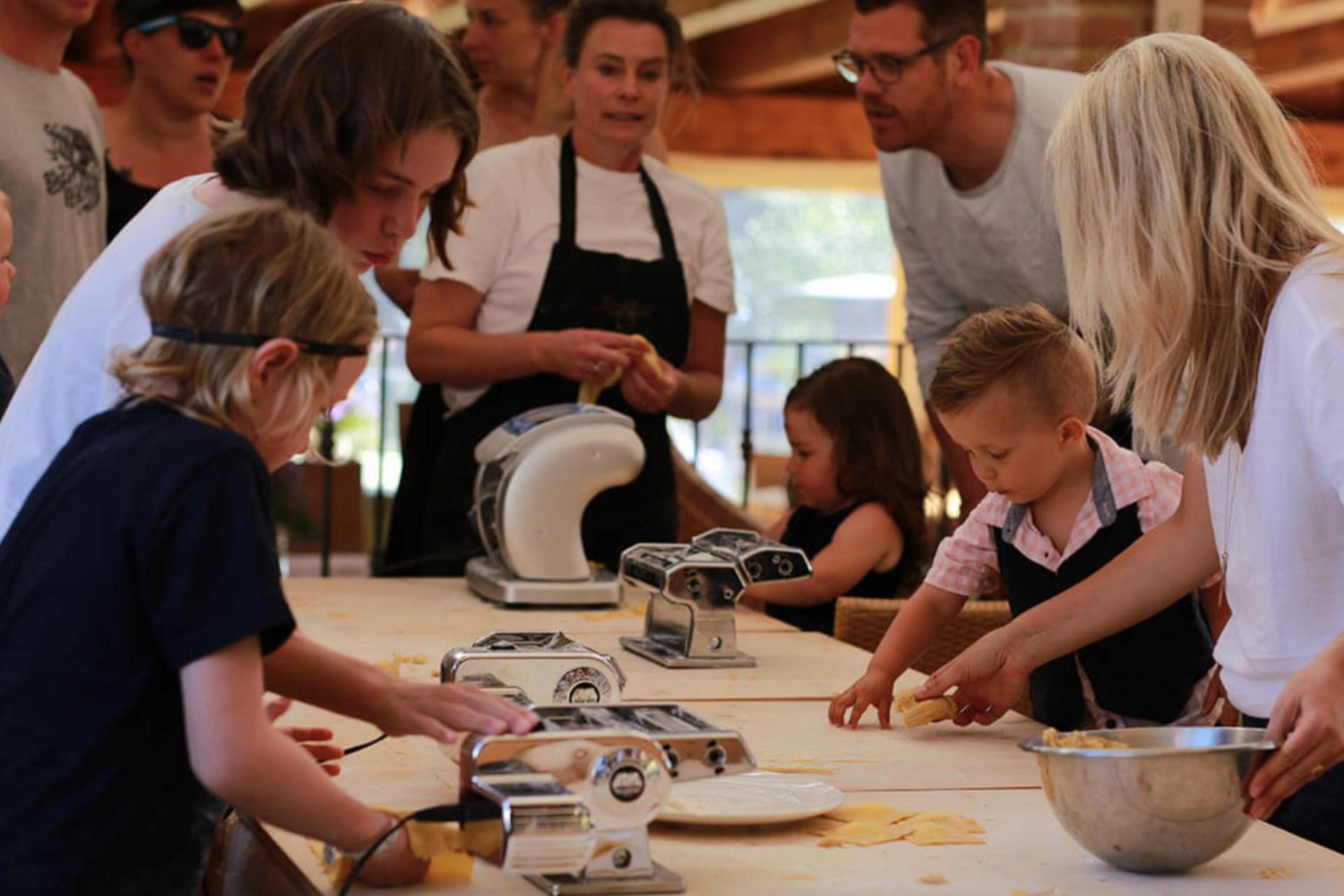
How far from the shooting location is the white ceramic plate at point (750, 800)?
1.46 m

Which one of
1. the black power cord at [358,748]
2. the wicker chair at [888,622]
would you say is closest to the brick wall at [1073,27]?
the wicker chair at [888,622]

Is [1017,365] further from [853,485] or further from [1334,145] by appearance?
[1334,145]

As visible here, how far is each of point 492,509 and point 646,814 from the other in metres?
1.69

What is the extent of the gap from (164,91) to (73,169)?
50cm

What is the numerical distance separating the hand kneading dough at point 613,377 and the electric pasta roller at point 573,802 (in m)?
1.78

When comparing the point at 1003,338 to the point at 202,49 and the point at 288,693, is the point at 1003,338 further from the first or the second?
the point at 202,49

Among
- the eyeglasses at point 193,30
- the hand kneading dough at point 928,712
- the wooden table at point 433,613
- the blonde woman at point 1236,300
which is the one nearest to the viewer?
the blonde woman at point 1236,300

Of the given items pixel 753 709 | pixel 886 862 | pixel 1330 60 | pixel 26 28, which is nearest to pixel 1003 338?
pixel 753 709

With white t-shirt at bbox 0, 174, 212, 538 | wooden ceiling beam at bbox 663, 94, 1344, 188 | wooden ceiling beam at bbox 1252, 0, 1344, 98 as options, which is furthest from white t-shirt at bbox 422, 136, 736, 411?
wooden ceiling beam at bbox 663, 94, 1344, 188

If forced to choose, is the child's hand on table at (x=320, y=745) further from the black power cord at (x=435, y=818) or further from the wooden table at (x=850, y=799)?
the black power cord at (x=435, y=818)

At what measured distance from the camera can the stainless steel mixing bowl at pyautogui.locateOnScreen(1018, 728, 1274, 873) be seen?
133cm

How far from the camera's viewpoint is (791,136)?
9.55 m

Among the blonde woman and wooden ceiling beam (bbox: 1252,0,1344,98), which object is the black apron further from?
wooden ceiling beam (bbox: 1252,0,1344,98)

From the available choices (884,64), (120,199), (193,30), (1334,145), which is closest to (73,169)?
(120,199)
